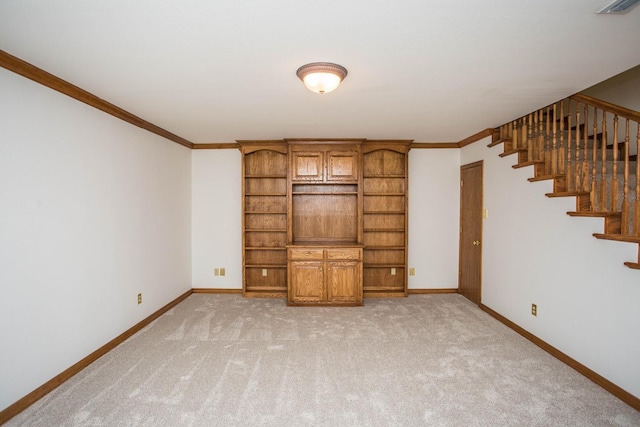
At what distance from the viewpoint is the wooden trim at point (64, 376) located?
7.23 ft

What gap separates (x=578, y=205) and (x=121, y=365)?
4211mm

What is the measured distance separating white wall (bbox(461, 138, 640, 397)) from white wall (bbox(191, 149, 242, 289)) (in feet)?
11.9

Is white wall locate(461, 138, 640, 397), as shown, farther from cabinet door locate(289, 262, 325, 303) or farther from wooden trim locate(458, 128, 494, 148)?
cabinet door locate(289, 262, 325, 303)

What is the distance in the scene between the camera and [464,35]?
6.32ft

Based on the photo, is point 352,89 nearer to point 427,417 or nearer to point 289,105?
point 289,105

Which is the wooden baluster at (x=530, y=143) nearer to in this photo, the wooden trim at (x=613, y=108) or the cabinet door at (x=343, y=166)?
the wooden trim at (x=613, y=108)

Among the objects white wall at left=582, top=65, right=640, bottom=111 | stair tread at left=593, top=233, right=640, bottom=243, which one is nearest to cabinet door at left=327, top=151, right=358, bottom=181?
stair tread at left=593, top=233, right=640, bottom=243

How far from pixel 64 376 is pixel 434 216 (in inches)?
189

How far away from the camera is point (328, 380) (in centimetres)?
269

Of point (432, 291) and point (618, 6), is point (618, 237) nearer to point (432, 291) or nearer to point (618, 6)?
point (618, 6)

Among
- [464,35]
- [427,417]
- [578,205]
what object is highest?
[464,35]

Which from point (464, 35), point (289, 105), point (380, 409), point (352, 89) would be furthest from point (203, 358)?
point (464, 35)

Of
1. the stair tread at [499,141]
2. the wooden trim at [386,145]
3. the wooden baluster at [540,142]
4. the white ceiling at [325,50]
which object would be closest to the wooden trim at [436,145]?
the wooden trim at [386,145]

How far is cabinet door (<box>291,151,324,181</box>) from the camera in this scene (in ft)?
16.0
